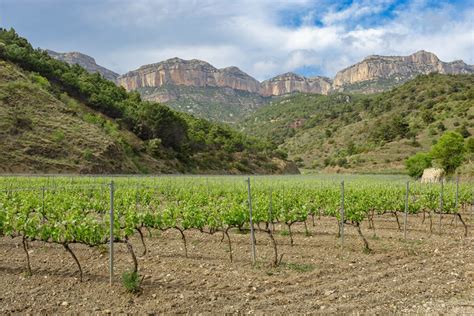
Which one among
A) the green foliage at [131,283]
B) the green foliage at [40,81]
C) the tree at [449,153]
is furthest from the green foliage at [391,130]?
the green foliage at [131,283]

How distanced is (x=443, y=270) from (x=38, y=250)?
391 inches

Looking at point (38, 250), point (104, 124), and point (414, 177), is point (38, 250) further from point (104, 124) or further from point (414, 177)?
point (414, 177)

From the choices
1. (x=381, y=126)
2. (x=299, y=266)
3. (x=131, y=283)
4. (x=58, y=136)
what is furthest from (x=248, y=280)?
(x=381, y=126)

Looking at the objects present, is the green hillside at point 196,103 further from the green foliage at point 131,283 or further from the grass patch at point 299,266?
the green foliage at point 131,283

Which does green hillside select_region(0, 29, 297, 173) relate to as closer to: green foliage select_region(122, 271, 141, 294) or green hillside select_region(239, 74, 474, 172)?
green hillside select_region(239, 74, 474, 172)

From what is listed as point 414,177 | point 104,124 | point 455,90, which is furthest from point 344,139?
point 104,124

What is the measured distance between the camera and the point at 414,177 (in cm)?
5138

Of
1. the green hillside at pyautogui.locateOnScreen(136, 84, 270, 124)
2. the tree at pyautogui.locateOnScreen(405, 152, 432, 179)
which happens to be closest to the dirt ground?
the tree at pyautogui.locateOnScreen(405, 152, 432, 179)

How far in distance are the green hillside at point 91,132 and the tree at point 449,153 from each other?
105 ft

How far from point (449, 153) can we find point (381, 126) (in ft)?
105

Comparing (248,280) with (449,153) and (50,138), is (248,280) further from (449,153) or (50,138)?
(449,153)

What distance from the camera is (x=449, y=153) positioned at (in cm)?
5078

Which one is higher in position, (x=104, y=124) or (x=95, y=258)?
(x=104, y=124)

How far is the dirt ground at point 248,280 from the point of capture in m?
6.84
